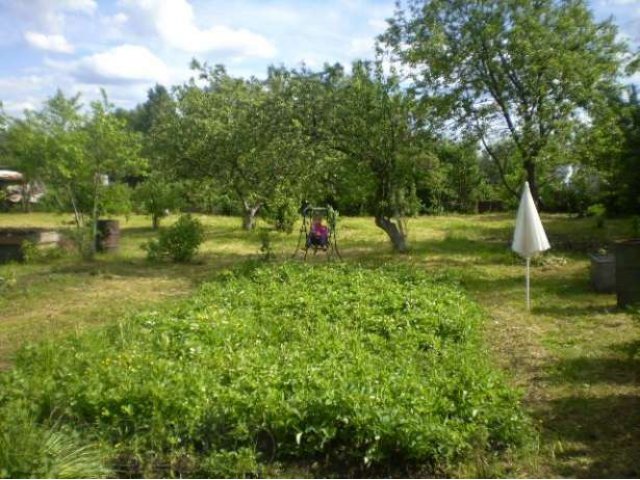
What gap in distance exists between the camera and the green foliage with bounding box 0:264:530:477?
3637 millimetres

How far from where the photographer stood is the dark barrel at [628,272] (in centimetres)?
781

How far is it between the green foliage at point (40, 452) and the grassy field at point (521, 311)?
2.37m

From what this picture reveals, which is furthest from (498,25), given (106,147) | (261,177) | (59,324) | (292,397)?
(292,397)

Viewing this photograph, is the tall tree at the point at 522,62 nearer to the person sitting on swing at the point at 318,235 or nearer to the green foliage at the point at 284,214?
the person sitting on swing at the point at 318,235

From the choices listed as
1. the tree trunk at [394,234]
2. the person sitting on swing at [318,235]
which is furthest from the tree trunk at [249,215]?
the person sitting on swing at [318,235]

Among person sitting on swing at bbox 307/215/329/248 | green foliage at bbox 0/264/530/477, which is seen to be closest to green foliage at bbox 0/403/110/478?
green foliage at bbox 0/264/530/477

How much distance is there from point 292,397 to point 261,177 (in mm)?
11257

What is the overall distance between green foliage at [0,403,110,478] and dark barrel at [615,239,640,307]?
6743 millimetres

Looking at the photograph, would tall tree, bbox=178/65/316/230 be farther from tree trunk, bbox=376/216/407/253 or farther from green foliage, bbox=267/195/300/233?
tree trunk, bbox=376/216/407/253

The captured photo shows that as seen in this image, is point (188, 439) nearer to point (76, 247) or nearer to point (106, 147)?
point (106, 147)

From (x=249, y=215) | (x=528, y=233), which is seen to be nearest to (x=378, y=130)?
(x=528, y=233)

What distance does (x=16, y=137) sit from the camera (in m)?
13.6

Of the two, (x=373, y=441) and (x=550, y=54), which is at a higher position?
(x=550, y=54)

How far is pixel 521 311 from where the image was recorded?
26.6 feet
